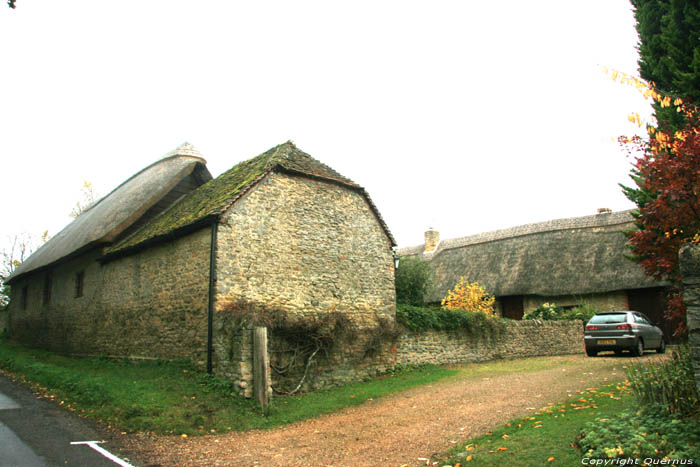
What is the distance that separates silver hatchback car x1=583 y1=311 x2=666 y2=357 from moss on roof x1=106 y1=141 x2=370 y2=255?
9.47m

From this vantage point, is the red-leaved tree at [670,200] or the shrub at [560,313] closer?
the red-leaved tree at [670,200]

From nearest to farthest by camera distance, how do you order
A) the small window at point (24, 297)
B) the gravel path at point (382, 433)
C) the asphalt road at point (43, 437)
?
the asphalt road at point (43, 437)
the gravel path at point (382, 433)
the small window at point (24, 297)

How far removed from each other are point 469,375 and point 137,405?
894cm

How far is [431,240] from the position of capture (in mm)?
38531

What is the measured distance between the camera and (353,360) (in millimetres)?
13695

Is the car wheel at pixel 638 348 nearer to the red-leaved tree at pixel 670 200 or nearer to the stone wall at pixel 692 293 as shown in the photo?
the red-leaved tree at pixel 670 200

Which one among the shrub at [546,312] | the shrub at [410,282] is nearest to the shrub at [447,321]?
the shrub at [546,312]

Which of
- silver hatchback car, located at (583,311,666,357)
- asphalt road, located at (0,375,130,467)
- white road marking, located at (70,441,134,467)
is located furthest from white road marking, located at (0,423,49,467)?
silver hatchback car, located at (583,311,666,357)

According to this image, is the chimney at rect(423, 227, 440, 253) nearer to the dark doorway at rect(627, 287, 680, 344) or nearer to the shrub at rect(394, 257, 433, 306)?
the shrub at rect(394, 257, 433, 306)

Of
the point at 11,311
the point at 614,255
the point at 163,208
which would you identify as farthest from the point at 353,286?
the point at 11,311

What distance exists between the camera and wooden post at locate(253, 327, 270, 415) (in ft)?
33.9

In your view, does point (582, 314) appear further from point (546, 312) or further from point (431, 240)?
point (431, 240)

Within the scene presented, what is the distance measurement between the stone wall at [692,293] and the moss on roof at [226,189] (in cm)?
997

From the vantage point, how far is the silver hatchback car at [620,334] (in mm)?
15164
